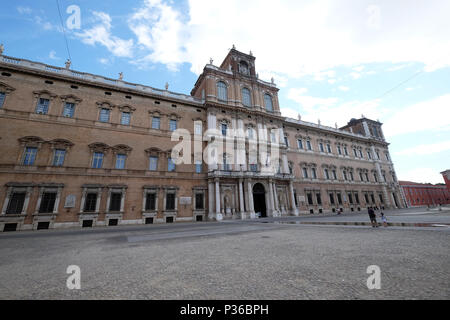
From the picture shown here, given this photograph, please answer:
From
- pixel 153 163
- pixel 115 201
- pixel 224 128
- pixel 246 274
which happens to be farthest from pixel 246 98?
pixel 246 274

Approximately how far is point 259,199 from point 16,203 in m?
24.2

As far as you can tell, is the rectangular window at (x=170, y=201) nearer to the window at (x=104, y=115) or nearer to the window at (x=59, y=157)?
the window at (x=59, y=157)

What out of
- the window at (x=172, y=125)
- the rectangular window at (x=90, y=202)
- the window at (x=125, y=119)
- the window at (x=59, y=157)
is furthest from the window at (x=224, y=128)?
the window at (x=59, y=157)

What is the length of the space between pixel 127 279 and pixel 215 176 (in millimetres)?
18322

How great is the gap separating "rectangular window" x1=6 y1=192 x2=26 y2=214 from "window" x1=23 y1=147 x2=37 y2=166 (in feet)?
8.51

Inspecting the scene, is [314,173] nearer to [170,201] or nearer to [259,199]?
[259,199]

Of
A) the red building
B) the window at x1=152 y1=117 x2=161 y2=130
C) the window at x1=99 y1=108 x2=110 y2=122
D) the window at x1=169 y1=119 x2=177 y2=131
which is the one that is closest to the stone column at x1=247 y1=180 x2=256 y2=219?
the window at x1=169 y1=119 x2=177 y2=131

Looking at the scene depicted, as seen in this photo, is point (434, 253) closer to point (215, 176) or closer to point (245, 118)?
point (215, 176)

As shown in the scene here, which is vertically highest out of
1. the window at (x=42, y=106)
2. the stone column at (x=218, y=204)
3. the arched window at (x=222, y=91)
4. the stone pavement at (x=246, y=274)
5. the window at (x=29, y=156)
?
the arched window at (x=222, y=91)

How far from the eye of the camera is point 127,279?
11.4ft

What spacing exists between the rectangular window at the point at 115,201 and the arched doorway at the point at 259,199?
619 inches

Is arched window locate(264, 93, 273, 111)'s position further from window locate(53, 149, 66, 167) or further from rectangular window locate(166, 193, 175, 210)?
window locate(53, 149, 66, 167)

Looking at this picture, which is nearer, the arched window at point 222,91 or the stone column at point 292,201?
the stone column at point 292,201

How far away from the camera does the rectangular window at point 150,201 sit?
19.4m
